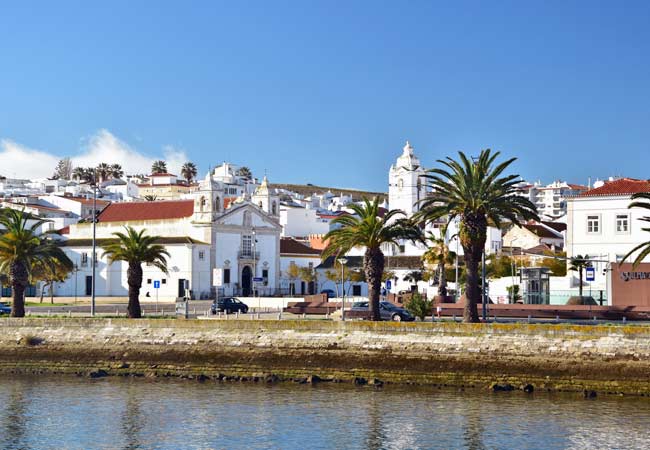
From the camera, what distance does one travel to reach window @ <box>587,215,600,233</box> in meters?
67.6

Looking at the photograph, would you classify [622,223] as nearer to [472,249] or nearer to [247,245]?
[472,249]

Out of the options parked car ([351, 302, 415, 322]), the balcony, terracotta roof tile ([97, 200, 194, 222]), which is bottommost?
parked car ([351, 302, 415, 322])

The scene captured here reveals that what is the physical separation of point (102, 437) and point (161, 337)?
16.2m

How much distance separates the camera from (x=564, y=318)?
55.1 metres

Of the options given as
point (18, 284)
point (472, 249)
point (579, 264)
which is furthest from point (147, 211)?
point (472, 249)

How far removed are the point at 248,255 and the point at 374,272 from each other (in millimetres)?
52068

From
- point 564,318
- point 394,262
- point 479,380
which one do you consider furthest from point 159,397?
point 394,262

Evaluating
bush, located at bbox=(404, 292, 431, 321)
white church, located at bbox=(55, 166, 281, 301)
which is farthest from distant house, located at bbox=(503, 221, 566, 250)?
bush, located at bbox=(404, 292, 431, 321)

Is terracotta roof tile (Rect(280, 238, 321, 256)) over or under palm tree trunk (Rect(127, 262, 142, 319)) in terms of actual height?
over

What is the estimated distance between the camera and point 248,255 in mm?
102625

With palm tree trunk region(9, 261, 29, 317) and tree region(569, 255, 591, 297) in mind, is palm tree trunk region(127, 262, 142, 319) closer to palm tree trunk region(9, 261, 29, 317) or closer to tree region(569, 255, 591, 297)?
palm tree trunk region(9, 261, 29, 317)

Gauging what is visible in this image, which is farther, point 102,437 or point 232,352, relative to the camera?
point 232,352

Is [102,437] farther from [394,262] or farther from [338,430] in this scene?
[394,262]

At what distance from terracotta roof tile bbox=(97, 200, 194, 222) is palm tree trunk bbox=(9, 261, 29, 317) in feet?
146
